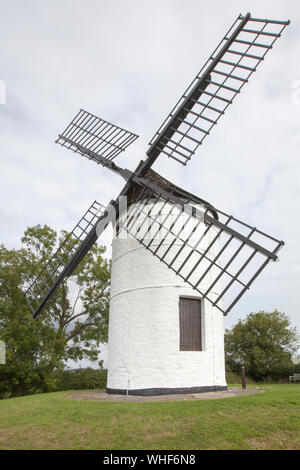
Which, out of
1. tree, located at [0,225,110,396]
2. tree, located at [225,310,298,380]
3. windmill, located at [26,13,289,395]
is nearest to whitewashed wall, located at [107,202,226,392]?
windmill, located at [26,13,289,395]

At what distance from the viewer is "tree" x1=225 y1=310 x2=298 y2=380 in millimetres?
24953

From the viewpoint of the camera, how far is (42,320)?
17.6 m

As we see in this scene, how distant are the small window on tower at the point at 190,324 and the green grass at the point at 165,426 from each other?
270cm

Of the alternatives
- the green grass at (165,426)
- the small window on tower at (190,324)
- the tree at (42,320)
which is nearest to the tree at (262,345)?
the tree at (42,320)

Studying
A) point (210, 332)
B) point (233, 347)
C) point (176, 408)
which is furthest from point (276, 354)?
point (176, 408)

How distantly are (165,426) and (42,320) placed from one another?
507 inches

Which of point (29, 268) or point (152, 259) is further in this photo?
point (29, 268)

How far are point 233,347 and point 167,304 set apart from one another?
19.3 metres

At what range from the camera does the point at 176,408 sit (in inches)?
277

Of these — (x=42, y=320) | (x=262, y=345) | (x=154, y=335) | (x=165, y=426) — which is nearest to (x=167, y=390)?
(x=154, y=335)

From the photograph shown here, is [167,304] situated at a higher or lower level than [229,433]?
higher

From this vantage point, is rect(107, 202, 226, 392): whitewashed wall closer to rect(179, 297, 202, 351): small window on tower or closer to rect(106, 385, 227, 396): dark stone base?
rect(106, 385, 227, 396): dark stone base
